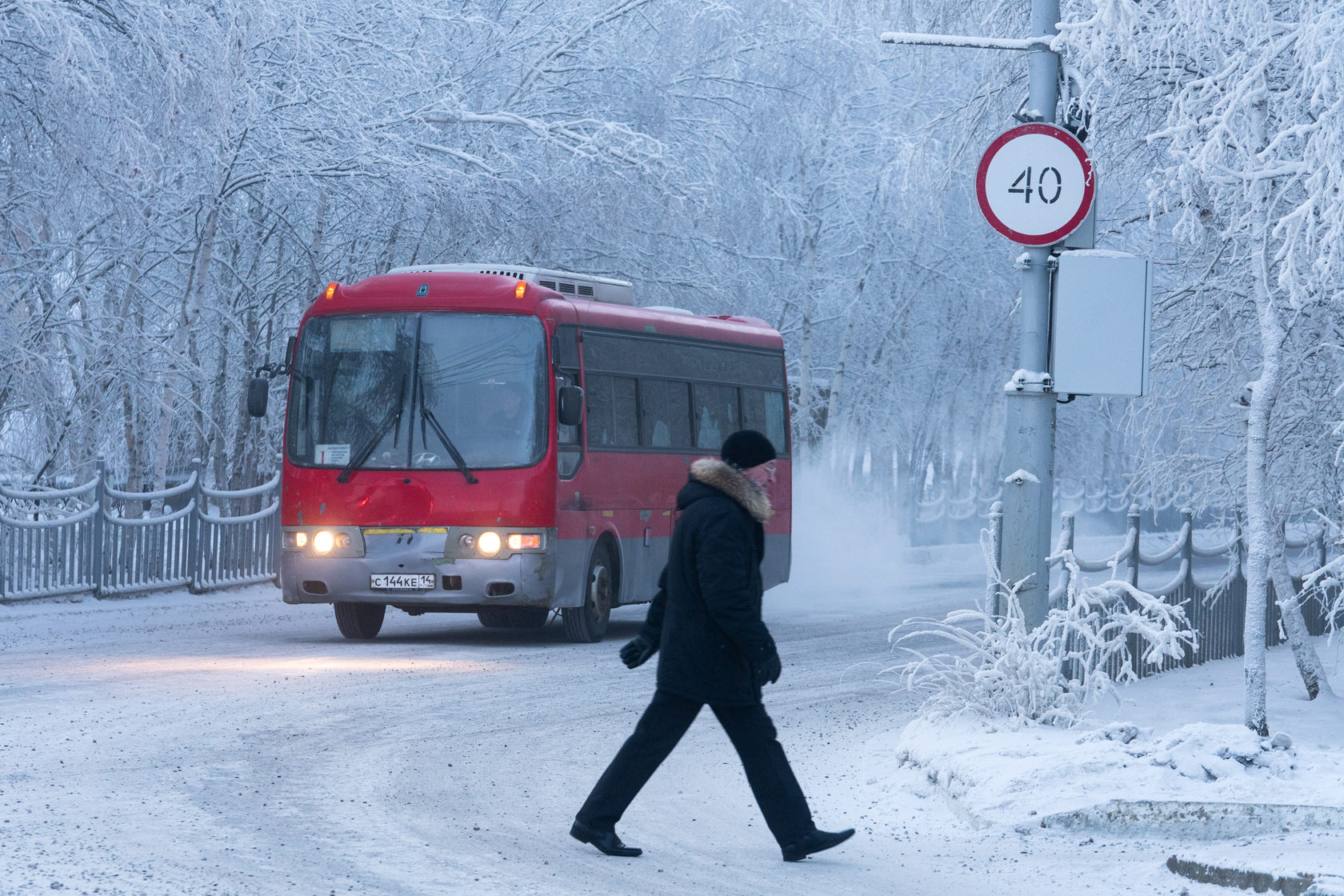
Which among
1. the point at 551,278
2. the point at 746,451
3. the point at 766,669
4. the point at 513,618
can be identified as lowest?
the point at 513,618

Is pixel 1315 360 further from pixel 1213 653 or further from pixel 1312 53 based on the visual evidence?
pixel 1312 53

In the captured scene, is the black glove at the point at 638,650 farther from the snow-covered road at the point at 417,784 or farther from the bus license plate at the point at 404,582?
the bus license plate at the point at 404,582

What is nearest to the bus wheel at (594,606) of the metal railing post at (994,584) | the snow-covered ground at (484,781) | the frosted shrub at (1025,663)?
the snow-covered ground at (484,781)

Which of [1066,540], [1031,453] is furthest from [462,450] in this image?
[1031,453]

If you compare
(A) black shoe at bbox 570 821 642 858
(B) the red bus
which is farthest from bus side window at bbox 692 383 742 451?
(A) black shoe at bbox 570 821 642 858

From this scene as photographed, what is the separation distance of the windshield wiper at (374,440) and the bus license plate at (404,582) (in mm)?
965

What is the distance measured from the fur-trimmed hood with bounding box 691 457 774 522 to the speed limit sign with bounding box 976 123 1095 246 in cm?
262

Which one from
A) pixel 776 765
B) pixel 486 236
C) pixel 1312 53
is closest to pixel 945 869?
pixel 776 765

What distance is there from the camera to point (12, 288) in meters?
21.7

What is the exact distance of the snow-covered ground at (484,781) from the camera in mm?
7449

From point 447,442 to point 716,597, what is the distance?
9.96 metres

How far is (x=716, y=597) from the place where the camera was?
25.0 feet

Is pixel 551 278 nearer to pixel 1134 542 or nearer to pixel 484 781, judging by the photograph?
pixel 1134 542

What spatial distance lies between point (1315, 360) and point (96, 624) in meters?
11.5
